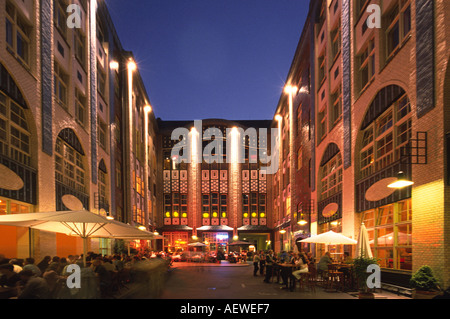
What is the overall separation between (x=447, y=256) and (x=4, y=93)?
14.5 meters

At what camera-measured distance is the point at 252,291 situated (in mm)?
15352

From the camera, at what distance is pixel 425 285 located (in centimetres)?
1005

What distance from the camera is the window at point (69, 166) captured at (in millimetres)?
18484

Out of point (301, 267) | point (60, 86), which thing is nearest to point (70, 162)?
point (60, 86)

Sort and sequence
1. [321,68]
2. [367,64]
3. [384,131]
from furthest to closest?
[321,68] < [367,64] < [384,131]

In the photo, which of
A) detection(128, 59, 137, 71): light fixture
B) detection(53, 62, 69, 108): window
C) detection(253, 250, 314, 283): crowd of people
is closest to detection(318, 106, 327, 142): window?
detection(253, 250, 314, 283): crowd of people

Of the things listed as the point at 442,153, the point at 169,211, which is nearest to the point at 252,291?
the point at 442,153

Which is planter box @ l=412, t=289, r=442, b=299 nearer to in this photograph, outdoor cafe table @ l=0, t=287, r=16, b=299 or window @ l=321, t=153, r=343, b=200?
outdoor cafe table @ l=0, t=287, r=16, b=299

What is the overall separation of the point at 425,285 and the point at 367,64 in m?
11.4

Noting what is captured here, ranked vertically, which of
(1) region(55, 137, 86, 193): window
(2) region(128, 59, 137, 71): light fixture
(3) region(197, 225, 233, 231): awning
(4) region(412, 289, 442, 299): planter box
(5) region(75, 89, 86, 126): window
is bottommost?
(3) region(197, 225, 233, 231): awning

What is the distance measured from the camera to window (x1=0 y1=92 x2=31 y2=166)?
43.1 feet

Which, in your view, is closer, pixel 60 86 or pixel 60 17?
pixel 60 86

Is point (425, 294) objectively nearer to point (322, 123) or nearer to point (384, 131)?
point (384, 131)

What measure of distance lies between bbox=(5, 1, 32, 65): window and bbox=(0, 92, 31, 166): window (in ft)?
6.09
